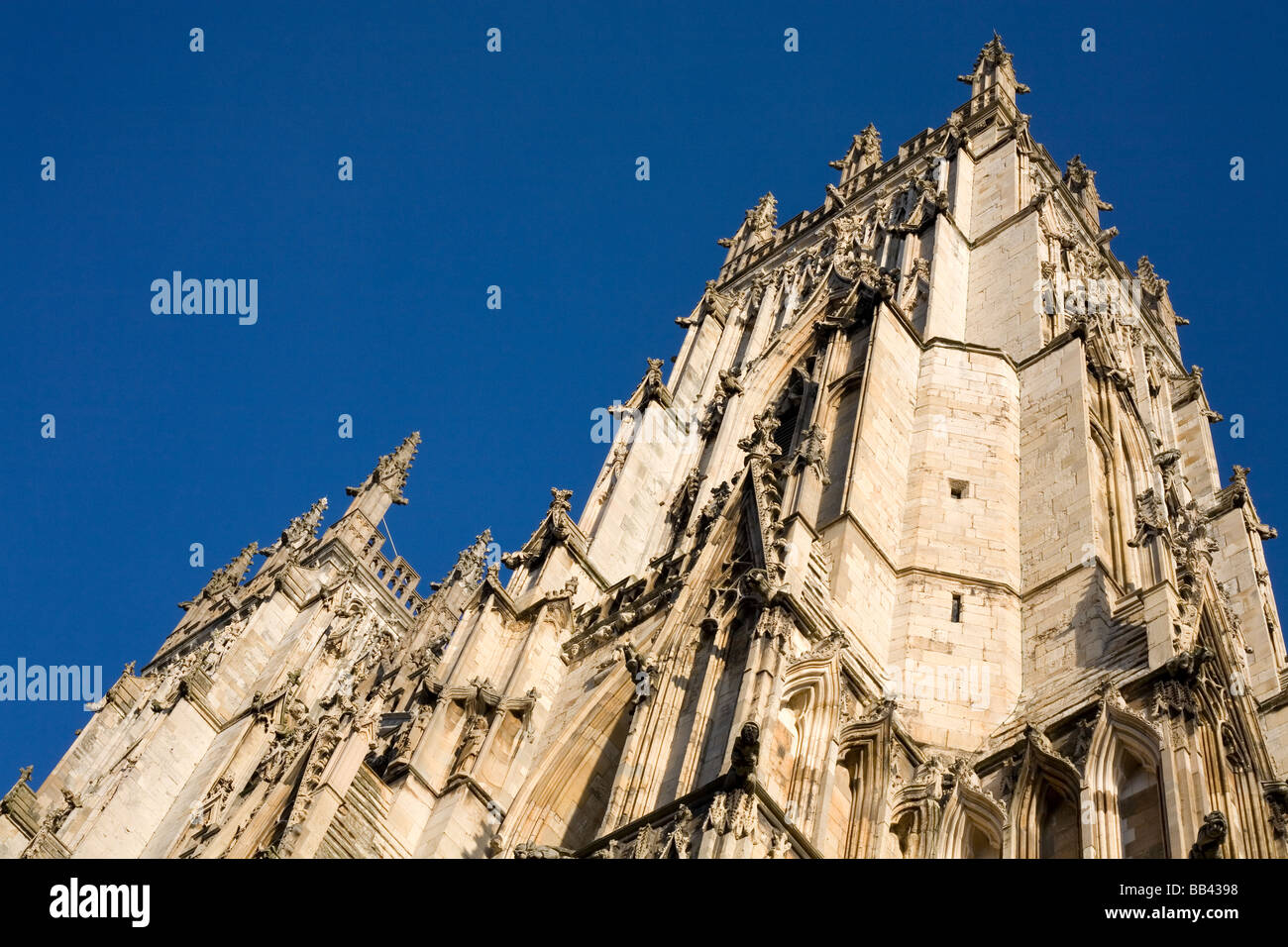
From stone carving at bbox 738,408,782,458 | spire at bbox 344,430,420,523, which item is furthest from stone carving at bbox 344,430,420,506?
stone carving at bbox 738,408,782,458

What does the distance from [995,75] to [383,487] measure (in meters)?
24.1

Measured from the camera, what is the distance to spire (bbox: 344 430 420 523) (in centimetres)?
5117

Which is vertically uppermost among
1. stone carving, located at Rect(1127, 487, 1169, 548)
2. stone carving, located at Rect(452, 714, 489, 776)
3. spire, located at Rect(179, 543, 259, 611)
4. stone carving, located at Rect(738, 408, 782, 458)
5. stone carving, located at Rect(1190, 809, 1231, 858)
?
spire, located at Rect(179, 543, 259, 611)

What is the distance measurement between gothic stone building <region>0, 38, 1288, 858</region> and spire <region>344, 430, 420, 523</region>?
39.2 ft

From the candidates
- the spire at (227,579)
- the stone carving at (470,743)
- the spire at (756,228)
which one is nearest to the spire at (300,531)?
the spire at (227,579)

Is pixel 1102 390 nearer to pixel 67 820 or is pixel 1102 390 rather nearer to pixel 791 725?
pixel 791 725

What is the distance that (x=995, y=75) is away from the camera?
3959 centimetres

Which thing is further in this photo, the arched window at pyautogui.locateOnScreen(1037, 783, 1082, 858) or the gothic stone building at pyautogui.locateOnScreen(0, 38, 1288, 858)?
the gothic stone building at pyautogui.locateOnScreen(0, 38, 1288, 858)

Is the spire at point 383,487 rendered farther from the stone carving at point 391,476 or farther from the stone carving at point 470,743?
the stone carving at point 470,743

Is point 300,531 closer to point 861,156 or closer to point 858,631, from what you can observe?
point 861,156

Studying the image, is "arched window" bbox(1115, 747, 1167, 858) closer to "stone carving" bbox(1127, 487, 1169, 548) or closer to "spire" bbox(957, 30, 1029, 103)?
"stone carving" bbox(1127, 487, 1169, 548)

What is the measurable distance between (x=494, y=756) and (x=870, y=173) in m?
23.7

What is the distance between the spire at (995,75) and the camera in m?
39.0

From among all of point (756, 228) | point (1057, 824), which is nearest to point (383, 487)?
point (756, 228)
